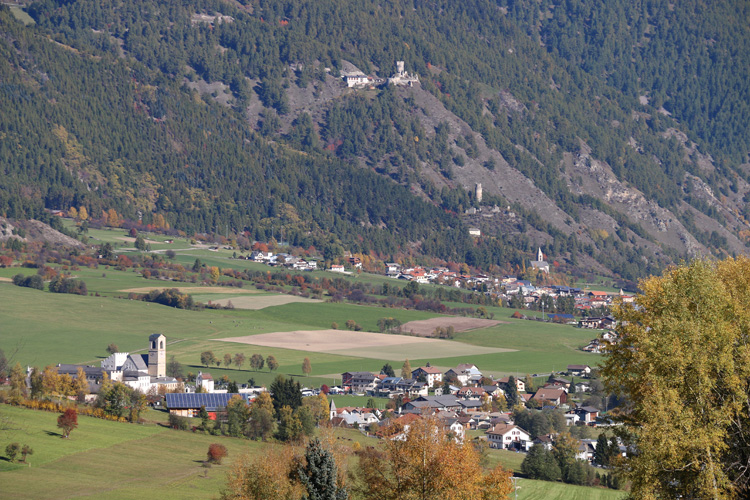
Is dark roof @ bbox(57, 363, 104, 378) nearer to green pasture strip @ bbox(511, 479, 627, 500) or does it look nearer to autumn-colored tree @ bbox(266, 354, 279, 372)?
autumn-colored tree @ bbox(266, 354, 279, 372)

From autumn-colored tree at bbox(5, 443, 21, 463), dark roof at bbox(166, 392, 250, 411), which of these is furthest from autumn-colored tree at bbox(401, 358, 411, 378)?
autumn-colored tree at bbox(5, 443, 21, 463)

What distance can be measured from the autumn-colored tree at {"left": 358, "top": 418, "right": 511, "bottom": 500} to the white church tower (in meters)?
79.1

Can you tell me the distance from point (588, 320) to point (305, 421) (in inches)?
4145

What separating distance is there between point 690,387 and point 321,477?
1493cm

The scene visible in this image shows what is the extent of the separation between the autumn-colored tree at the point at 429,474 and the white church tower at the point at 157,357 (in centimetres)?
7909

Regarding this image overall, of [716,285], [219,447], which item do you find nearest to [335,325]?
[219,447]

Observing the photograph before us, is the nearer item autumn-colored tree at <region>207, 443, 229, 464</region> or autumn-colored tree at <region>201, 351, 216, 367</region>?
autumn-colored tree at <region>207, 443, 229, 464</region>

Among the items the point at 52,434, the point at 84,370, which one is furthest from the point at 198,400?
the point at 52,434

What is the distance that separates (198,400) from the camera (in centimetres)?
9531

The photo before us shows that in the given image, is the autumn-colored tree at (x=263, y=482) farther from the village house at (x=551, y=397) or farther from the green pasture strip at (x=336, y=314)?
the green pasture strip at (x=336, y=314)

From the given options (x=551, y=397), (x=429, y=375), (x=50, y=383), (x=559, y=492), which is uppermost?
(x=429, y=375)

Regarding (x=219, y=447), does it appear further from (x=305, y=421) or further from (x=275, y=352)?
(x=275, y=352)

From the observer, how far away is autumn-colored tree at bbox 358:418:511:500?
128 feet

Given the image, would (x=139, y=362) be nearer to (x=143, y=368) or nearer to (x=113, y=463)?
(x=143, y=368)
